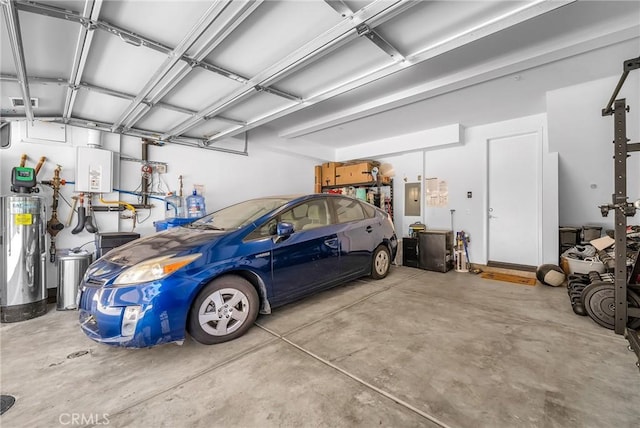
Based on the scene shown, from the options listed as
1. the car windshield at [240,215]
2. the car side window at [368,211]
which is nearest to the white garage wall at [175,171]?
the car windshield at [240,215]

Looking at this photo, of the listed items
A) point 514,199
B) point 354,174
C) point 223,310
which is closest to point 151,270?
point 223,310

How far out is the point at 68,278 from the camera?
287 centimetres

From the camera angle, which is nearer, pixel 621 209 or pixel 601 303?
pixel 621 209

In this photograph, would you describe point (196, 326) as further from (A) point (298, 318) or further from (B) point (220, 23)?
(B) point (220, 23)

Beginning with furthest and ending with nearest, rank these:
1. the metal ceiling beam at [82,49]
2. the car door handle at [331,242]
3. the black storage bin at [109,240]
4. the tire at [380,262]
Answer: the tire at [380,262] < the black storage bin at [109,240] < the car door handle at [331,242] < the metal ceiling beam at [82,49]

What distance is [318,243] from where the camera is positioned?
2.72 m

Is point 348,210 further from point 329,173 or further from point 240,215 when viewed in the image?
point 329,173

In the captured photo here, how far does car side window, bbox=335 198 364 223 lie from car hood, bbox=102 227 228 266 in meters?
1.44

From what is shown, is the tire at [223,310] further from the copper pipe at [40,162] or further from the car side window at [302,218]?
the copper pipe at [40,162]

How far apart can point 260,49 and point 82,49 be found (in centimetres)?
130

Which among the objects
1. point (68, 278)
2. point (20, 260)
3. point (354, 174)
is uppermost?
point (354, 174)

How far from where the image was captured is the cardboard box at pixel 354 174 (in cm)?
568

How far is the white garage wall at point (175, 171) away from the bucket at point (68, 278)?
57 centimetres

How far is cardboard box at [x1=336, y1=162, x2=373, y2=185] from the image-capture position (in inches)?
223
